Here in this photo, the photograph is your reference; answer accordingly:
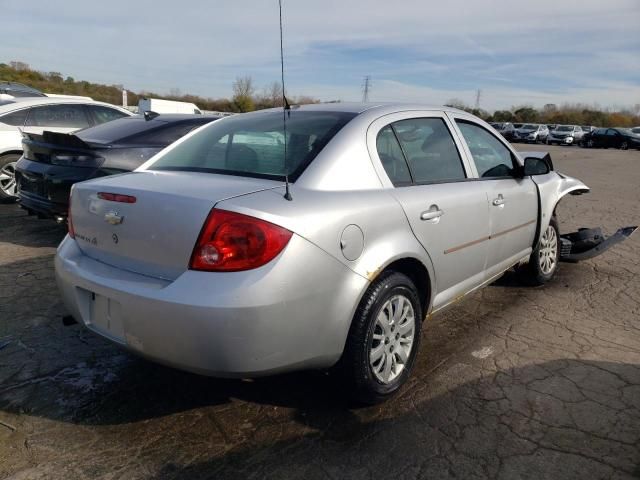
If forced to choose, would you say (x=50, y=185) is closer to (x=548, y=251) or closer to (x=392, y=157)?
(x=392, y=157)

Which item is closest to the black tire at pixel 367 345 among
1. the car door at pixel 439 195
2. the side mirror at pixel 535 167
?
the car door at pixel 439 195

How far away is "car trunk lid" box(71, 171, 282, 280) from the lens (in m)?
2.31

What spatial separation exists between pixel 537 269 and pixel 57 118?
7009 mm

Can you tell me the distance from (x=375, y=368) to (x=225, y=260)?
104 cm

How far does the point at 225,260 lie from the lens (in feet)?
7.28

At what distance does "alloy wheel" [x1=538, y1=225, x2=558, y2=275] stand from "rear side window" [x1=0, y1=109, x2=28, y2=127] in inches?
282

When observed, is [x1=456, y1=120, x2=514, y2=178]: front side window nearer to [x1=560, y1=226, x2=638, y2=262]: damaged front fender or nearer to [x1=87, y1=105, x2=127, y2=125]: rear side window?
[x1=560, y1=226, x2=638, y2=262]: damaged front fender

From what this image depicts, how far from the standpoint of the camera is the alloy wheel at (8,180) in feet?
24.8

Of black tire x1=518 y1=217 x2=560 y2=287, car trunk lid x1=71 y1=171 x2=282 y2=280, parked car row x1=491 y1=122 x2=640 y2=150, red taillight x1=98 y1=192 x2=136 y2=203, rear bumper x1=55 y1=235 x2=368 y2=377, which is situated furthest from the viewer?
parked car row x1=491 y1=122 x2=640 y2=150

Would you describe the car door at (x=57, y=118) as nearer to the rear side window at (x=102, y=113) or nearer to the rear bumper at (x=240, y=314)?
the rear side window at (x=102, y=113)

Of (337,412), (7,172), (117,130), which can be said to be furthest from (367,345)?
(7,172)

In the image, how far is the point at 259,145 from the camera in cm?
305

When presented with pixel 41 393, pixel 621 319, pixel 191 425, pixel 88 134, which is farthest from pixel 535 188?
pixel 88 134

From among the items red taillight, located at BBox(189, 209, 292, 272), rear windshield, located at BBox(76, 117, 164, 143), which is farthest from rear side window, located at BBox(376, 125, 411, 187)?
rear windshield, located at BBox(76, 117, 164, 143)
